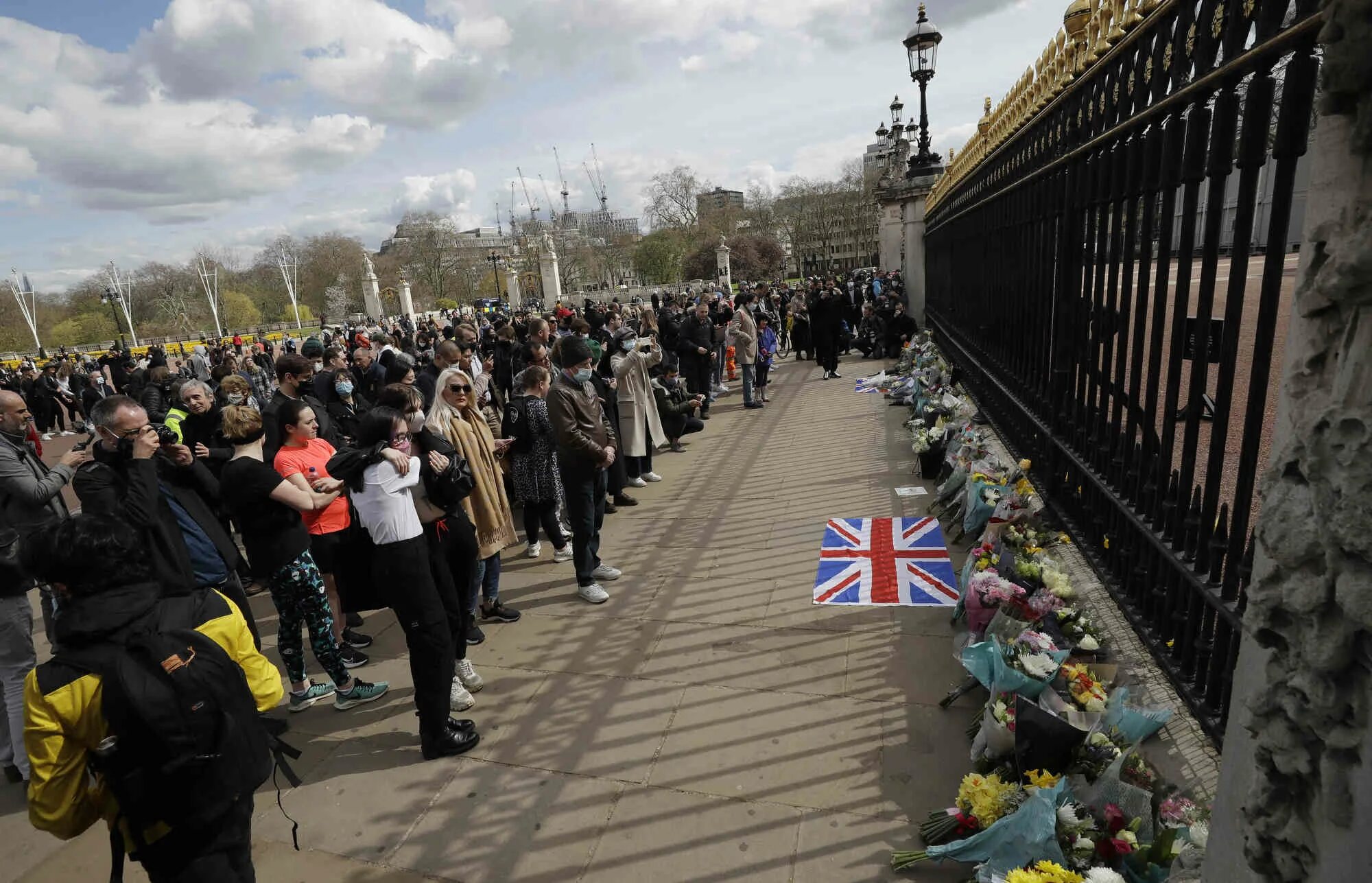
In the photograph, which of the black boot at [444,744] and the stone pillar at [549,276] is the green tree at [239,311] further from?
the black boot at [444,744]

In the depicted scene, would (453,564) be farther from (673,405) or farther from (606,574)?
(673,405)

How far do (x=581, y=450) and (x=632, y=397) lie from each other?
7.95ft

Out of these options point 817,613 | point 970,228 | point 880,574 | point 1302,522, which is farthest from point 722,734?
point 970,228

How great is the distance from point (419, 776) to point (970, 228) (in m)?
6.83

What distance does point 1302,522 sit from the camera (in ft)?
3.90

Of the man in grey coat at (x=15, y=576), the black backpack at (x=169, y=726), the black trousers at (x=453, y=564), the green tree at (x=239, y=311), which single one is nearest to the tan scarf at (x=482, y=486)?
the black trousers at (x=453, y=564)

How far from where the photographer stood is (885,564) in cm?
497

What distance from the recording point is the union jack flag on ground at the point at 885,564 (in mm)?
4543

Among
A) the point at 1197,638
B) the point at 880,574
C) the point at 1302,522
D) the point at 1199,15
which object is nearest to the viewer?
the point at 1302,522

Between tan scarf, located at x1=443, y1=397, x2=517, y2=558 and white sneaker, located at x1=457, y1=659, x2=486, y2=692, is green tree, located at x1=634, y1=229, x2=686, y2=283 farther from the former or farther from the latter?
white sneaker, located at x1=457, y1=659, x2=486, y2=692

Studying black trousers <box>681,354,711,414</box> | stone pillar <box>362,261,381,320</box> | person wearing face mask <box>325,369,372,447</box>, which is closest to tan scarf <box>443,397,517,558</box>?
person wearing face mask <box>325,369,372,447</box>

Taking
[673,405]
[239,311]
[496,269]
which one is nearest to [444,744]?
[673,405]

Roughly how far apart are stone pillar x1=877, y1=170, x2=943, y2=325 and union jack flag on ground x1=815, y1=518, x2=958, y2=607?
32.4 feet

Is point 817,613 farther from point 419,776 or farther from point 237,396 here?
point 237,396
